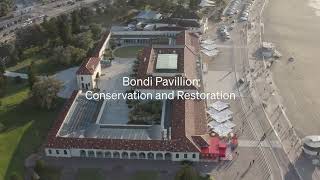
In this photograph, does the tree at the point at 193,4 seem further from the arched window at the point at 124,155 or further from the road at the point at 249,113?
the arched window at the point at 124,155

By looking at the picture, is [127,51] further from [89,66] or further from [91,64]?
[89,66]

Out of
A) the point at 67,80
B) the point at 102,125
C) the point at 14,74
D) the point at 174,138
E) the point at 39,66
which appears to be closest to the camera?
the point at 174,138

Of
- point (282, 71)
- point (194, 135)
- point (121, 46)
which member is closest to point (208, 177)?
point (194, 135)

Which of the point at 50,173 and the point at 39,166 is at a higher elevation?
the point at 39,166

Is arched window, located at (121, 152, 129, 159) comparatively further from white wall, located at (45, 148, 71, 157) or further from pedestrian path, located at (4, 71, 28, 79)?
pedestrian path, located at (4, 71, 28, 79)

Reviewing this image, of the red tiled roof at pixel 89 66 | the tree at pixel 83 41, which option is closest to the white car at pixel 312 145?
the red tiled roof at pixel 89 66

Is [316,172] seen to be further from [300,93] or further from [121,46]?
[121,46]

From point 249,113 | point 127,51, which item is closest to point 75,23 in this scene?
point 127,51
